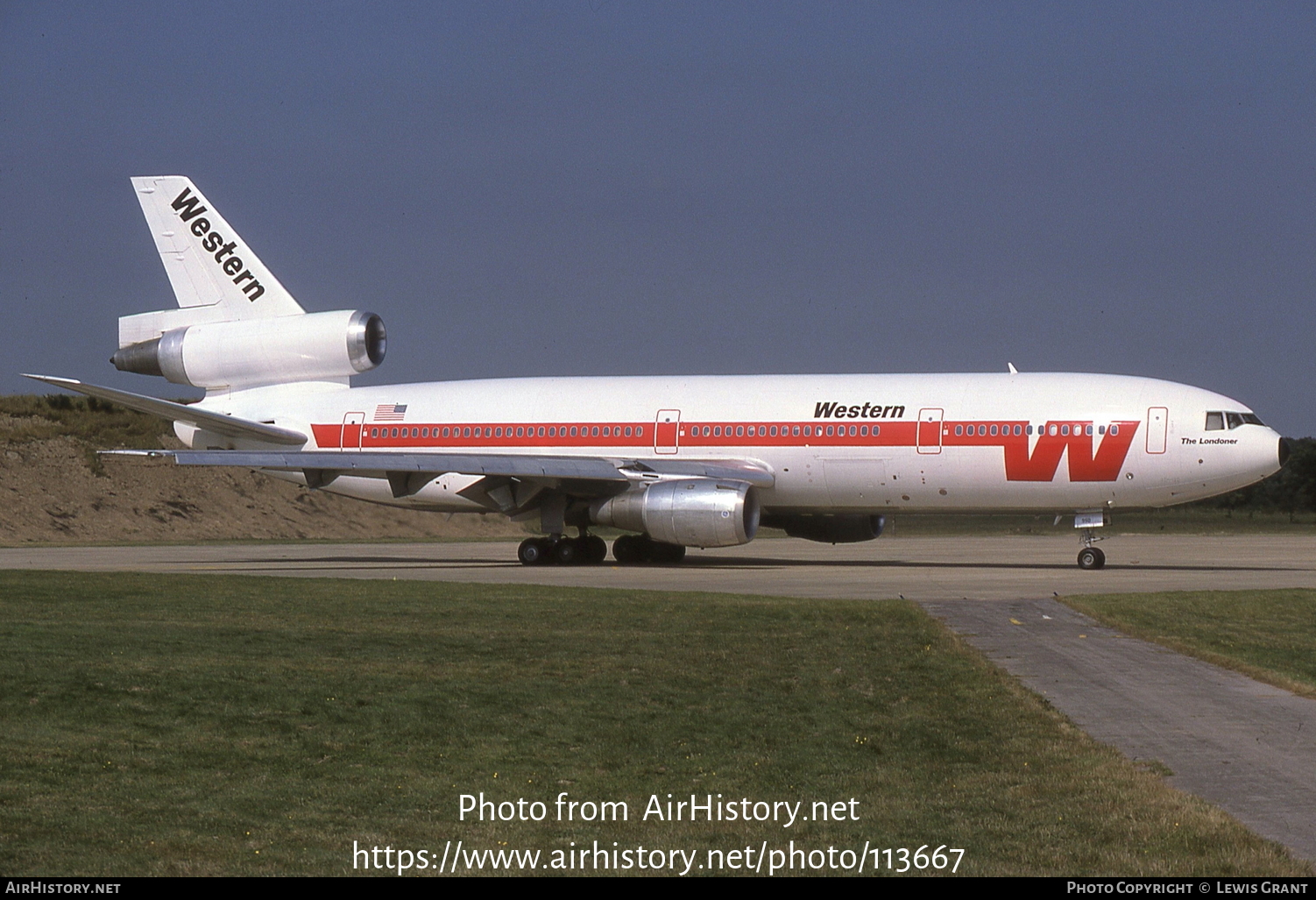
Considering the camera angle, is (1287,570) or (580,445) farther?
(580,445)

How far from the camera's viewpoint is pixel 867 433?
1059 inches

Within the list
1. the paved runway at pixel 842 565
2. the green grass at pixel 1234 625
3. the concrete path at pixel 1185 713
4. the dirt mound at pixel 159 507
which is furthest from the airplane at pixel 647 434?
the dirt mound at pixel 159 507

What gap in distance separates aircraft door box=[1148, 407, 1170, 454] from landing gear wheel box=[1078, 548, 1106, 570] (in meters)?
2.10

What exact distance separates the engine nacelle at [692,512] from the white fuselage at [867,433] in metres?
1.76

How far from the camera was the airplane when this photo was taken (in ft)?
84.4

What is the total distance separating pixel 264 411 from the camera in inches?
1249

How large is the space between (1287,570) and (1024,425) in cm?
520

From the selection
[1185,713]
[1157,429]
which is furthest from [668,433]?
[1185,713]

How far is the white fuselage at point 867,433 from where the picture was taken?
83.9 feet

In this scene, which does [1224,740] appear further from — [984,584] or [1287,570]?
[1287,570]

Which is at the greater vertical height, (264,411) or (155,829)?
(264,411)

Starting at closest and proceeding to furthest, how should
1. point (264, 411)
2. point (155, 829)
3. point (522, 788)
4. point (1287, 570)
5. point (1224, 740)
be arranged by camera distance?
point (155, 829)
point (522, 788)
point (1224, 740)
point (1287, 570)
point (264, 411)
